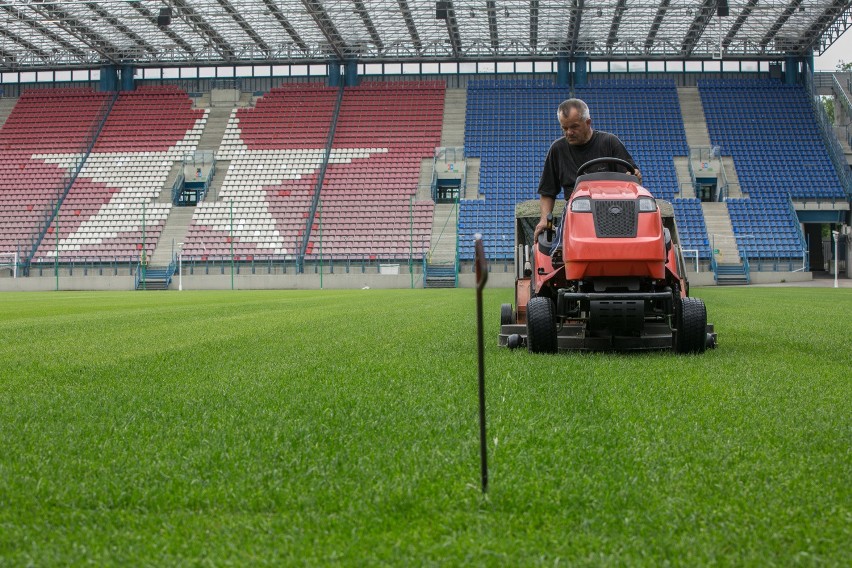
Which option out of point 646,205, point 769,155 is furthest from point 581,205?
point 769,155

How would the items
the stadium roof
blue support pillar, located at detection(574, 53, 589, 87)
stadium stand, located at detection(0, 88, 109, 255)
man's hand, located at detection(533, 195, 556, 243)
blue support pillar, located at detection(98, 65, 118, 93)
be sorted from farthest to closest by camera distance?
blue support pillar, located at detection(98, 65, 118, 93) → blue support pillar, located at detection(574, 53, 589, 87) → stadium stand, located at detection(0, 88, 109, 255) → the stadium roof → man's hand, located at detection(533, 195, 556, 243)

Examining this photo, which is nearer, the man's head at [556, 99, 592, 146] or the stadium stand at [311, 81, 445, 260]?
the man's head at [556, 99, 592, 146]

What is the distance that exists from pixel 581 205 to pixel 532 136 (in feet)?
128

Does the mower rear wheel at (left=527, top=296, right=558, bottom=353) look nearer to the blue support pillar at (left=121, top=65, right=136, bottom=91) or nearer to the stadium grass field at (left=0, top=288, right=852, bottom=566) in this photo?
the stadium grass field at (left=0, top=288, right=852, bottom=566)

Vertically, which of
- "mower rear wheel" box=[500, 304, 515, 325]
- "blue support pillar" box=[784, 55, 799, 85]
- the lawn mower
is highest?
"blue support pillar" box=[784, 55, 799, 85]

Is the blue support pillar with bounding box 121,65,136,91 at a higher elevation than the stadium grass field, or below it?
higher

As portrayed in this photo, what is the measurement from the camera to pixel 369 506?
7.96 ft

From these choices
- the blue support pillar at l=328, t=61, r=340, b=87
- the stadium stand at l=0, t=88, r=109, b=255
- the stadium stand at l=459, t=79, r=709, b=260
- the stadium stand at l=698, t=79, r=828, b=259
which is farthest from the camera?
the blue support pillar at l=328, t=61, r=340, b=87

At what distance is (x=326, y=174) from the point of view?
4241 centimetres

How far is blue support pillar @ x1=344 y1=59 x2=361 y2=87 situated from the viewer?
4675 centimetres

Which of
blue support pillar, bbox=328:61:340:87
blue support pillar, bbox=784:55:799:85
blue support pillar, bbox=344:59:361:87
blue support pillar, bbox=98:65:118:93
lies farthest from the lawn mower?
blue support pillar, bbox=98:65:118:93

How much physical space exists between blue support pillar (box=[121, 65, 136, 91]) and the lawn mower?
46.2 meters

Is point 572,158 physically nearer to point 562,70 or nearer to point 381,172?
point 381,172

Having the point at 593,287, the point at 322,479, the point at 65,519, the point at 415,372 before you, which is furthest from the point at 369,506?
the point at 593,287
